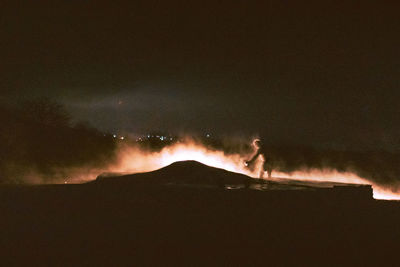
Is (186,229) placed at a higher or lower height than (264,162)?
lower

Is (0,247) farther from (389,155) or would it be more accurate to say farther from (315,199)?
(389,155)

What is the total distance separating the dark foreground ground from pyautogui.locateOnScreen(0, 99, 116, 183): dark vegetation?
13.7m

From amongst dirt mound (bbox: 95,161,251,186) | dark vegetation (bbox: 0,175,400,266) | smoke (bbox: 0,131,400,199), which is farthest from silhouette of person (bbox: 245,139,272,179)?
dark vegetation (bbox: 0,175,400,266)

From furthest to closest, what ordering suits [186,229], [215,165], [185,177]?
1. [215,165]
2. [185,177]
3. [186,229]

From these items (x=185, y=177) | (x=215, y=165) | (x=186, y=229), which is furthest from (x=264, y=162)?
(x=186, y=229)

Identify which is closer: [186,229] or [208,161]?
[186,229]

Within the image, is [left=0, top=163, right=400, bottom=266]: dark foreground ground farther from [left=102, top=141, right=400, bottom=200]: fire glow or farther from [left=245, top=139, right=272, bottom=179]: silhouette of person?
[left=102, top=141, right=400, bottom=200]: fire glow

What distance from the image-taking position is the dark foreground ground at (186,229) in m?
6.32

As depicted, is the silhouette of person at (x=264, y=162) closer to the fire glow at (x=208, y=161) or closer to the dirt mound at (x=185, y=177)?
the fire glow at (x=208, y=161)

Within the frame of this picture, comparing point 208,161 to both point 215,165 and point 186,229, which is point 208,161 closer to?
point 215,165

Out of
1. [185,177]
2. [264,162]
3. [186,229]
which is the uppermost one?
[264,162]

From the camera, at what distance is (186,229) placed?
7707mm

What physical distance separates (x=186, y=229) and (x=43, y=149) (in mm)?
22194

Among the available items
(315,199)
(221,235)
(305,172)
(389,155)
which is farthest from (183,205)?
(389,155)
